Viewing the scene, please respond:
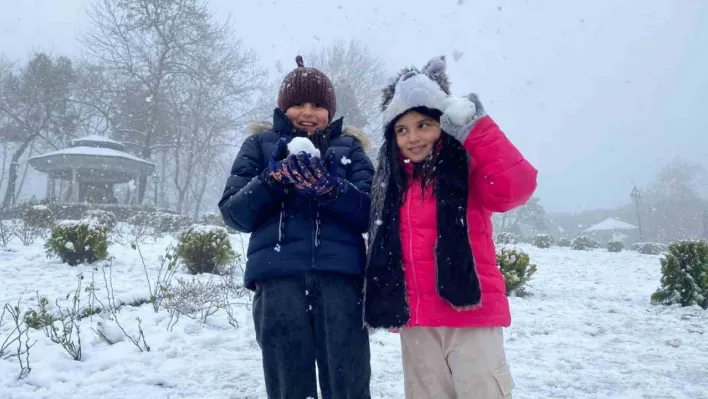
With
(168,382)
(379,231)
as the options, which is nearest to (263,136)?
(379,231)

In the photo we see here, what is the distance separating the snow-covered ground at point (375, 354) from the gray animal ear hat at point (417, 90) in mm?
2177

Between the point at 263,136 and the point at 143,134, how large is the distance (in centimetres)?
2498

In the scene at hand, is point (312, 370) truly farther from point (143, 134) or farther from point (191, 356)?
point (143, 134)

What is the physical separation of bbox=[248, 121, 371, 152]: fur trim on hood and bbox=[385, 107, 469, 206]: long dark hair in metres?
0.13

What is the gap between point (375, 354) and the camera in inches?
165

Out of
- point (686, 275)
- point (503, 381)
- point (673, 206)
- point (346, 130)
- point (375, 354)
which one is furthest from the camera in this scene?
point (673, 206)

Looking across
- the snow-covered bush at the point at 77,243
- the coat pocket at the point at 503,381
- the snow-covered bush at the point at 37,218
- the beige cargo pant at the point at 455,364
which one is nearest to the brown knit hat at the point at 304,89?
the beige cargo pant at the point at 455,364

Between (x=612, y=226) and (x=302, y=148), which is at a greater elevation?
(x=302, y=148)

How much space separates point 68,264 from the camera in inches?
293

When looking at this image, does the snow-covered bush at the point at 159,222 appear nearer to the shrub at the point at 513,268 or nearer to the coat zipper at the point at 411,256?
the shrub at the point at 513,268

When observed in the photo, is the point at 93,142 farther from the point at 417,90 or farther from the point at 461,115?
the point at 461,115

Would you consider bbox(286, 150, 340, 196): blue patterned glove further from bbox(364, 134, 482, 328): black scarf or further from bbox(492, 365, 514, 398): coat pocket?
bbox(492, 365, 514, 398): coat pocket

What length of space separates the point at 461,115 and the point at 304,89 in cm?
77

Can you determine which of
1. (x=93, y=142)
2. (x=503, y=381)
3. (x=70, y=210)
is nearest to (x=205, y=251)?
(x=503, y=381)
